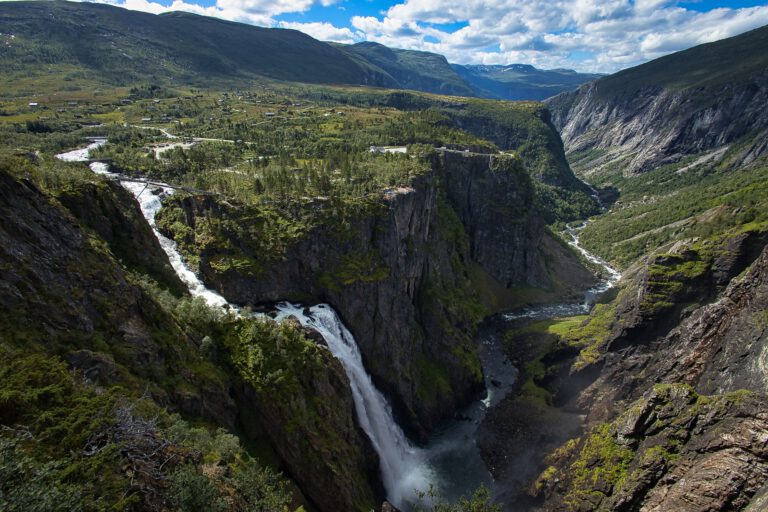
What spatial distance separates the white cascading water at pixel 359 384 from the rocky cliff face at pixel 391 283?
256 centimetres

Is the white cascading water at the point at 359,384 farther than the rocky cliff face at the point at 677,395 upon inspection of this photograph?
Yes

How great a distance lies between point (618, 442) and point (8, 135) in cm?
12278

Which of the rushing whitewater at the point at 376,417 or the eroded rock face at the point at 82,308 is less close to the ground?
the eroded rock face at the point at 82,308

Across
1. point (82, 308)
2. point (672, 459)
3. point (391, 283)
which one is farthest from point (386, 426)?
point (82, 308)

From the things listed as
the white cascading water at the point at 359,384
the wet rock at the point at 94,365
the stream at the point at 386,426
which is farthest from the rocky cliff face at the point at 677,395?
the wet rock at the point at 94,365

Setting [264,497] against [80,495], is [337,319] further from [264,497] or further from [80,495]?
[80,495]

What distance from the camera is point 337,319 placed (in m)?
74.8

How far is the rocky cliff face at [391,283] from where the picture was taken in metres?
72.0

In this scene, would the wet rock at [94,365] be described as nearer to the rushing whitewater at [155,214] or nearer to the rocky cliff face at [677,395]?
the rushing whitewater at [155,214]

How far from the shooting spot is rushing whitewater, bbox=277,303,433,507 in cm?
6481

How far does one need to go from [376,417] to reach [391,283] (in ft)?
84.7

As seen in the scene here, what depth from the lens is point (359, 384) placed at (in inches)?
2724

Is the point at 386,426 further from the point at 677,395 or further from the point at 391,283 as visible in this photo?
the point at 677,395

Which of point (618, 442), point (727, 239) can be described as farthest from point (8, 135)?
point (727, 239)
